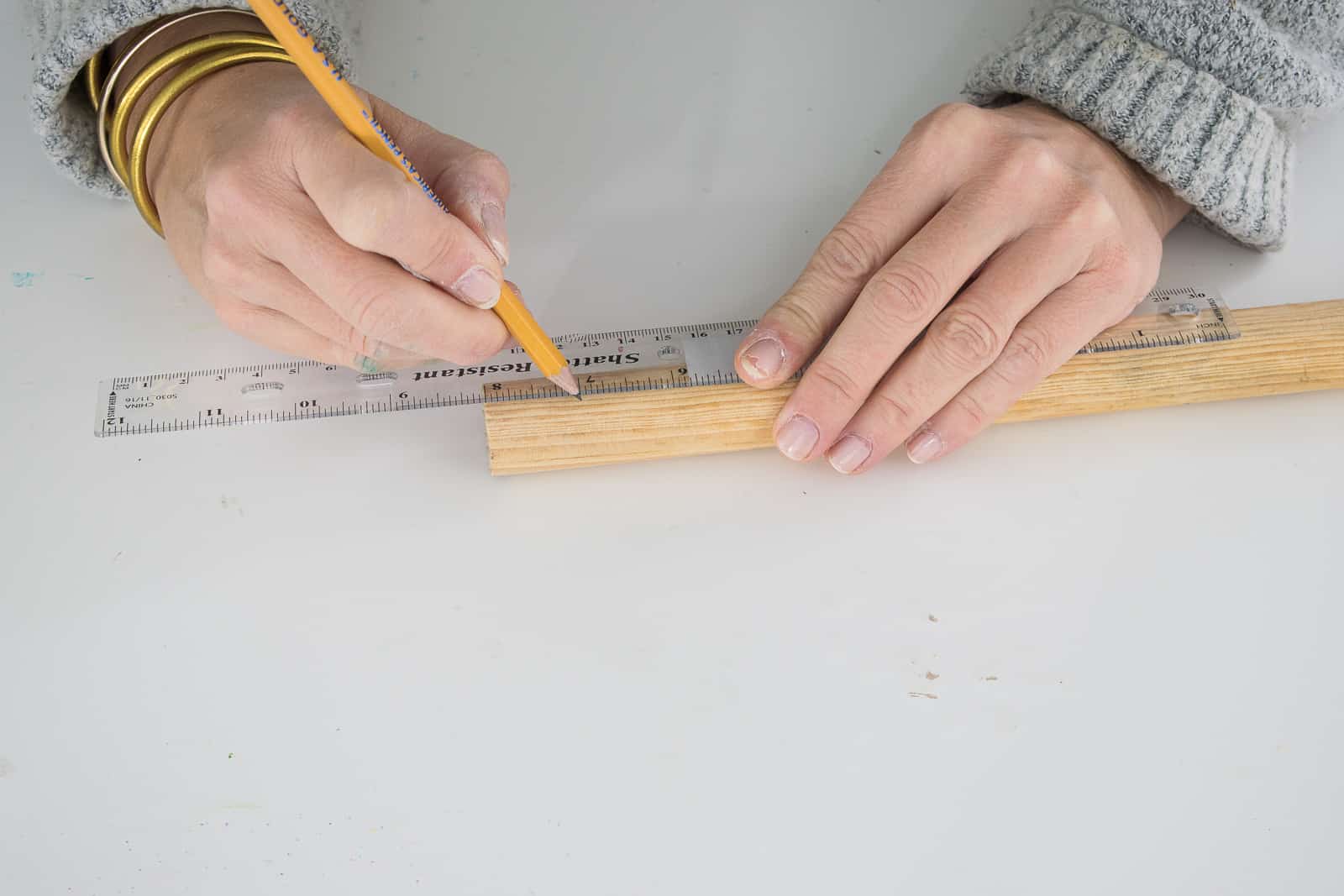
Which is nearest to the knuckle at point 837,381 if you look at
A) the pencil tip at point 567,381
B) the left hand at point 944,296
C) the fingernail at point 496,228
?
the left hand at point 944,296

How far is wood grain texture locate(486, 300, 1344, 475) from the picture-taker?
52.5 inches

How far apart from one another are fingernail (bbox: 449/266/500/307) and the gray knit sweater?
0.58 m

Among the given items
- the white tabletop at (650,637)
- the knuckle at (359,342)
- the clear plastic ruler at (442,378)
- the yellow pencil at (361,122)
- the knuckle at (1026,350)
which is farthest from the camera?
the clear plastic ruler at (442,378)

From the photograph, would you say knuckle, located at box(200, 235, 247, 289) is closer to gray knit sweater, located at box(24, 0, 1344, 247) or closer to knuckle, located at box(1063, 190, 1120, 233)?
gray knit sweater, located at box(24, 0, 1344, 247)

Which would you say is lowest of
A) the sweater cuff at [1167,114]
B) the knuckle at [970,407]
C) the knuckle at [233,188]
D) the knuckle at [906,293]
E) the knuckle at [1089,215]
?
the knuckle at [970,407]

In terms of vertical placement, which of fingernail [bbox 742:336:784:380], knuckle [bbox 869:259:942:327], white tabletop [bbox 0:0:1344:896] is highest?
knuckle [bbox 869:259:942:327]

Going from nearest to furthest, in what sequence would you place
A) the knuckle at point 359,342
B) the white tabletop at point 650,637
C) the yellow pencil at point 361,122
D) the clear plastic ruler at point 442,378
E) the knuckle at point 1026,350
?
the yellow pencil at point 361,122
the white tabletop at point 650,637
the knuckle at point 359,342
the knuckle at point 1026,350
the clear plastic ruler at point 442,378

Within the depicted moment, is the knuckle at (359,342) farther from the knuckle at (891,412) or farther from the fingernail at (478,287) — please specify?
the knuckle at (891,412)

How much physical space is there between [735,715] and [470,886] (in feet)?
1.07

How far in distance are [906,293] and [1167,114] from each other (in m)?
0.49

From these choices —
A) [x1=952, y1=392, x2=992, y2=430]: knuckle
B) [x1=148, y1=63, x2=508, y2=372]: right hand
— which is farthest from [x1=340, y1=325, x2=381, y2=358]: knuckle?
[x1=952, y1=392, x2=992, y2=430]: knuckle

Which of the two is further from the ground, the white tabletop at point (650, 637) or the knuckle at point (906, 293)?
the knuckle at point (906, 293)

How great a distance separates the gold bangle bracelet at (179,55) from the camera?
1.33 m

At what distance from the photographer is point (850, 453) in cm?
131
